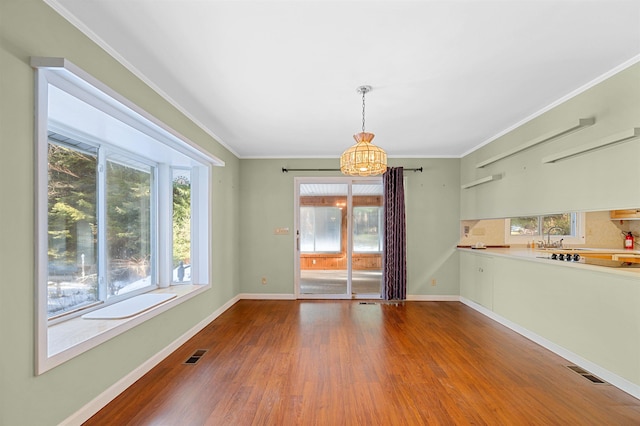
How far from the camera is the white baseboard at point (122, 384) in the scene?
Result: 196 cm

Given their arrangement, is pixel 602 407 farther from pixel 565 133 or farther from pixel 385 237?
pixel 385 237

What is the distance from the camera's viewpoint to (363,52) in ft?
7.13

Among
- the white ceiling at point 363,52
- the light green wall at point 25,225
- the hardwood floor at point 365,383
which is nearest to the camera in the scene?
the light green wall at point 25,225

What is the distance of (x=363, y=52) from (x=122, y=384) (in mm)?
3125

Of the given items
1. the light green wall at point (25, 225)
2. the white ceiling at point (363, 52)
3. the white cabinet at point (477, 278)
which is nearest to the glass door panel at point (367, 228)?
the white cabinet at point (477, 278)

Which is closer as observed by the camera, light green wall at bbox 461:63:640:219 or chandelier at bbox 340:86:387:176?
light green wall at bbox 461:63:640:219

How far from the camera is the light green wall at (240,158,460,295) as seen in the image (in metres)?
5.36

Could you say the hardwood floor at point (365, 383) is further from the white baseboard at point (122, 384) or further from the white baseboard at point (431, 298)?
the white baseboard at point (431, 298)

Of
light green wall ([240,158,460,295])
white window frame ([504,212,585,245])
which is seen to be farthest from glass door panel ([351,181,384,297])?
white window frame ([504,212,585,245])

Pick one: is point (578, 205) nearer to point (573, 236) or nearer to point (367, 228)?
point (573, 236)

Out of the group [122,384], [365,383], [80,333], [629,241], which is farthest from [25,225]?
[629,241]

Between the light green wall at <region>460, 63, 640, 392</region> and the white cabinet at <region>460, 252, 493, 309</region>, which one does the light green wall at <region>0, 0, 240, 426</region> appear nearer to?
the light green wall at <region>460, 63, 640, 392</region>

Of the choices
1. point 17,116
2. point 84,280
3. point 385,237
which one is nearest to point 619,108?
point 385,237

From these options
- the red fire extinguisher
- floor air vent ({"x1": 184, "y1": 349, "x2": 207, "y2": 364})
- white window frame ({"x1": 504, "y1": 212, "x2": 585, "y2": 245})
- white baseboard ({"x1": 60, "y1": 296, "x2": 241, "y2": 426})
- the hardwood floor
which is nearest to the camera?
white baseboard ({"x1": 60, "y1": 296, "x2": 241, "y2": 426})
